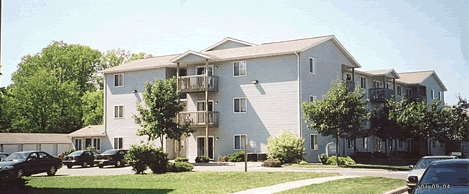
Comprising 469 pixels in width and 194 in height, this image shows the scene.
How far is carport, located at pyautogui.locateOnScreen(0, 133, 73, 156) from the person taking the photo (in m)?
54.9

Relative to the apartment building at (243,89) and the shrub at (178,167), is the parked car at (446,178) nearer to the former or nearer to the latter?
the shrub at (178,167)

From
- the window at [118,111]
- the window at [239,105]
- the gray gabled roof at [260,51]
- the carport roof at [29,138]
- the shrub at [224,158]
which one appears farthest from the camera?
the carport roof at [29,138]

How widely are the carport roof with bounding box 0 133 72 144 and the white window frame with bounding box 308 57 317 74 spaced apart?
106 ft

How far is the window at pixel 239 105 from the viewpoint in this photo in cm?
4250

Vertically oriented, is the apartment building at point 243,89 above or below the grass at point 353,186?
above

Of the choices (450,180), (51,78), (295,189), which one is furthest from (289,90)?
(51,78)

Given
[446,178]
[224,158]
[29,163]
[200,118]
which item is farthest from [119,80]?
[446,178]

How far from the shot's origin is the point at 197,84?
143 ft

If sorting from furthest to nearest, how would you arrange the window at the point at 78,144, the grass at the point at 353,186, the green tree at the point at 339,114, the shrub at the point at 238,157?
1. the window at the point at 78,144
2. the shrub at the point at 238,157
3. the green tree at the point at 339,114
4. the grass at the point at 353,186

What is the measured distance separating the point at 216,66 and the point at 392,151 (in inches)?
846

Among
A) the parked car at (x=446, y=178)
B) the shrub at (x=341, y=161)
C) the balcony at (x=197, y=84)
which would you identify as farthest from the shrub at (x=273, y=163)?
the parked car at (x=446, y=178)

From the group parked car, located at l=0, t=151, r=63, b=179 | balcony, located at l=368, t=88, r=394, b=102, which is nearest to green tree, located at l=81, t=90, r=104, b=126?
balcony, located at l=368, t=88, r=394, b=102

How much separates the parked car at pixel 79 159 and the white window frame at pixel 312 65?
1803 cm

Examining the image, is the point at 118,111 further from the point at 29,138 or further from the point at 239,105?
the point at 29,138
